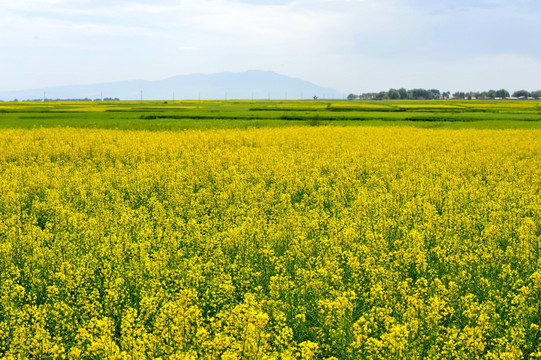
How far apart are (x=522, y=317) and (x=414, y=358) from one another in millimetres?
2041

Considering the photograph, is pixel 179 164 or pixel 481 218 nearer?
pixel 481 218

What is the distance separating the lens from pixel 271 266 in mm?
8047

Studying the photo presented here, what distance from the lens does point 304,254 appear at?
8.43m

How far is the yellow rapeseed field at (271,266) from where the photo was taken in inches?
207

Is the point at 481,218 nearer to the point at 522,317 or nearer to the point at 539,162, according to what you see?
the point at 522,317

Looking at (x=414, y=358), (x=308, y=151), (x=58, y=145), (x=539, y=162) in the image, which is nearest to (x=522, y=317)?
(x=414, y=358)

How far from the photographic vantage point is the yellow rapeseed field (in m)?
5.25

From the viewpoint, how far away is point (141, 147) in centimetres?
2377

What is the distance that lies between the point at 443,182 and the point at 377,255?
868 cm

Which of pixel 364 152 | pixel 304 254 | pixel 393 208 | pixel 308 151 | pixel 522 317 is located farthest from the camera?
pixel 308 151

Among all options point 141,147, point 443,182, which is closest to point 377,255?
point 443,182

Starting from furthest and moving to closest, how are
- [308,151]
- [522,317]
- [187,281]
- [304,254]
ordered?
[308,151]
[304,254]
[187,281]
[522,317]

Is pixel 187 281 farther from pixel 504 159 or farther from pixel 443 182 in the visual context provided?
pixel 504 159

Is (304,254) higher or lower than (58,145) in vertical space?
lower
